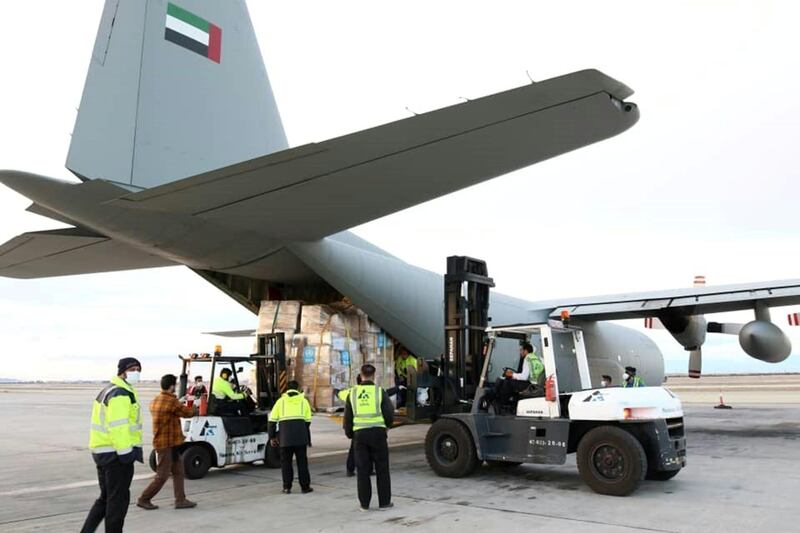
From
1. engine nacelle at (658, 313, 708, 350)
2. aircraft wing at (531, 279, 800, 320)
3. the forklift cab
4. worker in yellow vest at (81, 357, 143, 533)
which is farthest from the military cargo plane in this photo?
engine nacelle at (658, 313, 708, 350)

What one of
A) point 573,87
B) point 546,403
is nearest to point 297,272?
point 546,403

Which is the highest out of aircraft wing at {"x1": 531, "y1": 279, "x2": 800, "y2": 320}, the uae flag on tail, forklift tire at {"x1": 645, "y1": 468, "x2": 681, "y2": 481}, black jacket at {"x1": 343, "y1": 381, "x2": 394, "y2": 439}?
the uae flag on tail

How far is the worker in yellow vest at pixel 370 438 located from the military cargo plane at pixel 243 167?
2.43m

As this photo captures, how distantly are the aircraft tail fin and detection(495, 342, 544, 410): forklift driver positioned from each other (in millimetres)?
5128

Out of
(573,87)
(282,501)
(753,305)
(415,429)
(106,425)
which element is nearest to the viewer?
(106,425)

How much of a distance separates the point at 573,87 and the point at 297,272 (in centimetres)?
661

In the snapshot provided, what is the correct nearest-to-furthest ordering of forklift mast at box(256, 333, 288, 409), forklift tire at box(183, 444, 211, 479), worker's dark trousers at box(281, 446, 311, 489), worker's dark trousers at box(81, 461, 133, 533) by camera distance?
1. worker's dark trousers at box(81, 461, 133, 533)
2. worker's dark trousers at box(281, 446, 311, 489)
3. forklift tire at box(183, 444, 211, 479)
4. forklift mast at box(256, 333, 288, 409)

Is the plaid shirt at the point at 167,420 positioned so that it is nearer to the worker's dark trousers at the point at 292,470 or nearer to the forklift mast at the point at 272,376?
the worker's dark trousers at the point at 292,470

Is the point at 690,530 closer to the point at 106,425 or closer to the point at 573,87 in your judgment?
the point at 573,87

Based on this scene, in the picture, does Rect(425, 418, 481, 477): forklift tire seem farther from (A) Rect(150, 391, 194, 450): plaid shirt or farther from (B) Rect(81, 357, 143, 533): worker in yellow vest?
(B) Rect(81, 357, 143, 533): worker in yellow vest

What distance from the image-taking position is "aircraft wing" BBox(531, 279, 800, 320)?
542 inches

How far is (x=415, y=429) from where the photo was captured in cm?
1538

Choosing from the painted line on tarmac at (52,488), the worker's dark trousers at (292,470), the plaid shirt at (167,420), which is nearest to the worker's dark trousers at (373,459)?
the worker's dark trousers at (292,470)

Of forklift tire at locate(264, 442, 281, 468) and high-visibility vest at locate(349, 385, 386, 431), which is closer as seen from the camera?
high-visibility vest at locate(349, 385, 386, 431)
